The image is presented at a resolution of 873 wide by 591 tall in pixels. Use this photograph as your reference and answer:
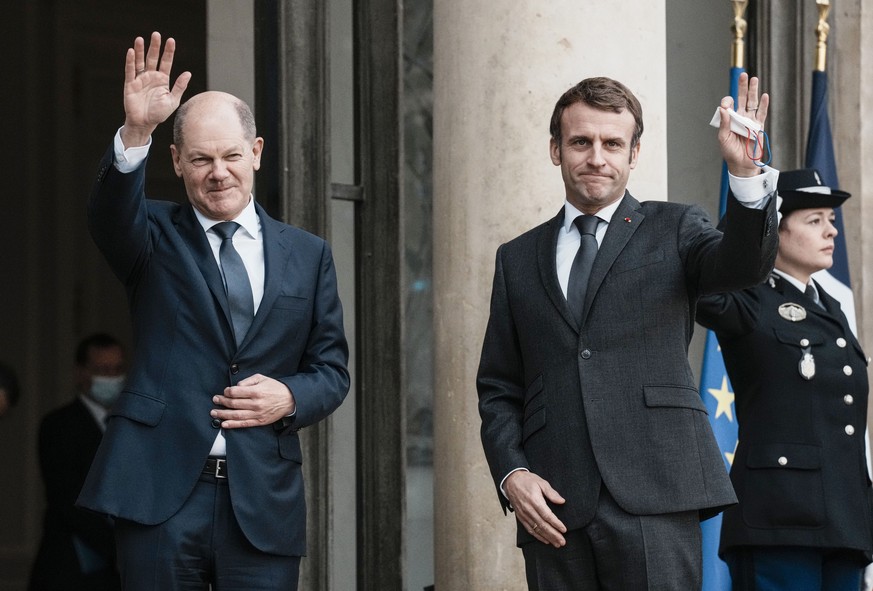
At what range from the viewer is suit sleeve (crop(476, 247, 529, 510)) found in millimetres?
3369

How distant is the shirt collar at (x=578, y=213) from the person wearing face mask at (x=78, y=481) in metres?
3.01

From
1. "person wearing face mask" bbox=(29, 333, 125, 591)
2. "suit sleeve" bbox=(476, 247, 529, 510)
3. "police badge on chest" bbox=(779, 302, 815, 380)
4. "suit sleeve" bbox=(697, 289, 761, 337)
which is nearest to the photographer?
"suit sleeve" bbox=(476, 247, 529, 510)

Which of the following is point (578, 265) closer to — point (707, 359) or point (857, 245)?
point (707, 359)

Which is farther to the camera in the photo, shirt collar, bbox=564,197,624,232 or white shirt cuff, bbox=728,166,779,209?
shirt collar, bbox=564,197,624,232

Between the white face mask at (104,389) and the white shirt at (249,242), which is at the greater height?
the white shirt at (249,242)

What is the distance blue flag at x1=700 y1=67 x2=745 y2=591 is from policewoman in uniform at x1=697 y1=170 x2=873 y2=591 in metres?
0.98

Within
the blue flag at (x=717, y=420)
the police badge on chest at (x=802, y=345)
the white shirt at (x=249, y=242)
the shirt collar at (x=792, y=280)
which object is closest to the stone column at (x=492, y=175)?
the shirt collar at (x=792, y=280)

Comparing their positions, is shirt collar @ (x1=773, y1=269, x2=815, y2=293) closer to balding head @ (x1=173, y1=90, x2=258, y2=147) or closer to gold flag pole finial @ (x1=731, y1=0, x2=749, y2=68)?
gold flag pole finial @ (x1=731, y1=0, x2=749, y2=68)

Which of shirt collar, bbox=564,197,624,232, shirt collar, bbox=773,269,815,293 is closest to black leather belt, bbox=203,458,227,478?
shirt collar, bbox=564,197,624,232

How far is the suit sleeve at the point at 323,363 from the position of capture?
11.0 ft

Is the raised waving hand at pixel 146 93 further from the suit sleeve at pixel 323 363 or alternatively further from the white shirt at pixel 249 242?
the suit sleeve at pixel 323 363

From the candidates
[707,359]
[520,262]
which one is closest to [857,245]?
[707,359]

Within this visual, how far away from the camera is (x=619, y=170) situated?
10.8 ft

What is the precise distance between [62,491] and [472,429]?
2.23 m
